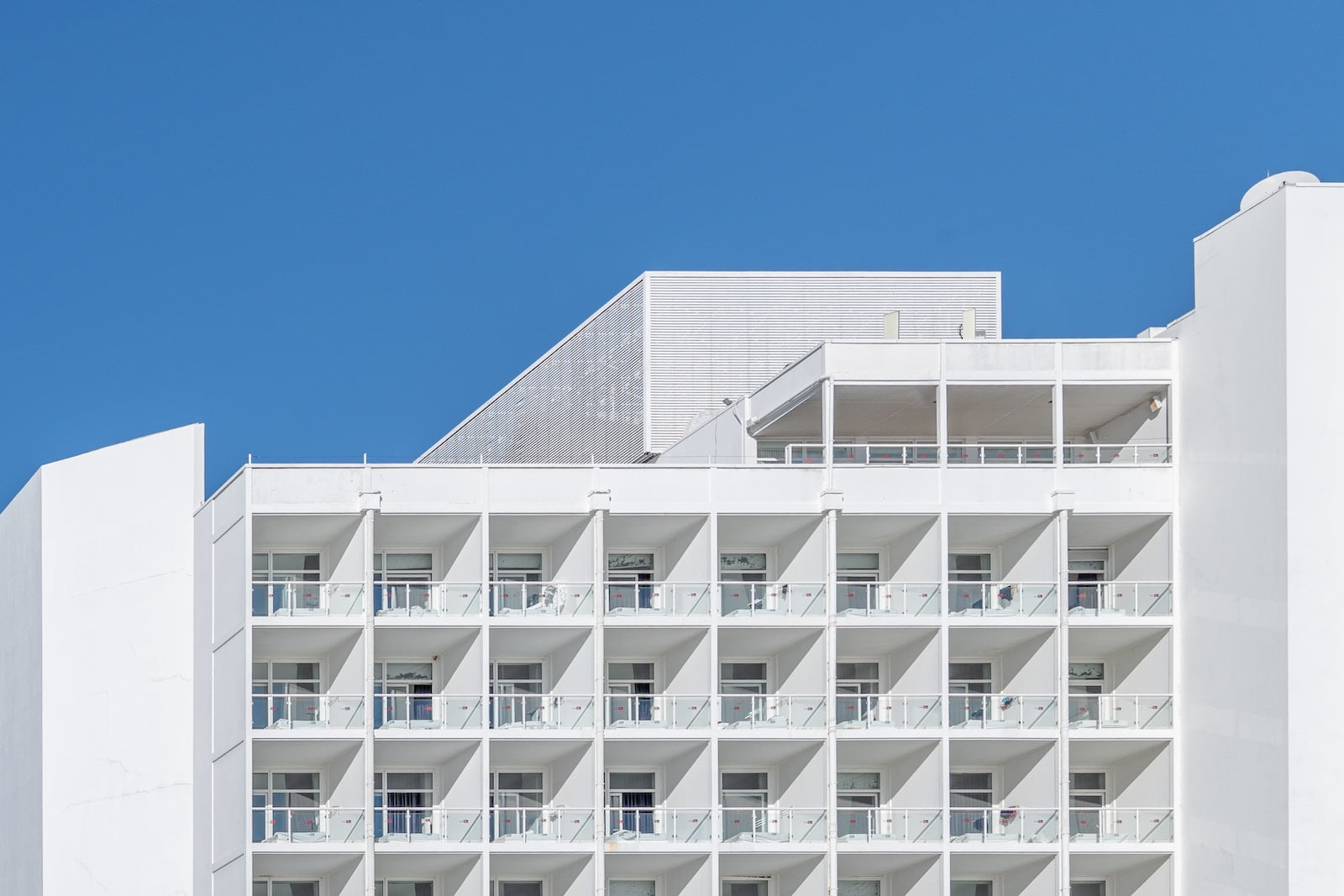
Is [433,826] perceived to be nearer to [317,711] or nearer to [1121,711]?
[317,711]

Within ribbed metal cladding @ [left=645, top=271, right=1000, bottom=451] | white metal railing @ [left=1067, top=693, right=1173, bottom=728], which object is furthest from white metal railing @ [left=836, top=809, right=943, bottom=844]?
ribbed metal cladding @ [left=645, top=271, right=1000, bottom=451]

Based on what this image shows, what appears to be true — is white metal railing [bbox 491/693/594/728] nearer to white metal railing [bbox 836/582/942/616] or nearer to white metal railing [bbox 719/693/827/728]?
white metal railing [bbox 719/693/827/728]

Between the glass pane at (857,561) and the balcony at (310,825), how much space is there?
14.3 metres

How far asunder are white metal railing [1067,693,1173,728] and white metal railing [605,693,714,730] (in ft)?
30.2

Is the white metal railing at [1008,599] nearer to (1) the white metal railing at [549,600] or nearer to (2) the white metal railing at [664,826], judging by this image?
(2) the white metal railing at [664,826]

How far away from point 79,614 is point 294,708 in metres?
7.99

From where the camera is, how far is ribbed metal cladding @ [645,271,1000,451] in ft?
268

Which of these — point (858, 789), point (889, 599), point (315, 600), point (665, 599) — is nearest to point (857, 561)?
point (889, 599)

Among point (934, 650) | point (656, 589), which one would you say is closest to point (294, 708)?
point (656, 589)

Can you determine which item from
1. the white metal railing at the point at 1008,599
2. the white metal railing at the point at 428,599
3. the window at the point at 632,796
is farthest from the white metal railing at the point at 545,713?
the white metal railing at the point at 1008,599

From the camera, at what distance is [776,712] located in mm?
62719

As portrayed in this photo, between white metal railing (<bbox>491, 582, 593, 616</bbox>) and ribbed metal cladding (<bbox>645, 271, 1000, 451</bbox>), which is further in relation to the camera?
ribbed metal cladding (<bbox>645, 271, 1000, 451</bbox>)

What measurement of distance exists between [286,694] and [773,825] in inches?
501

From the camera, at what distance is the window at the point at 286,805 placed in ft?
198
